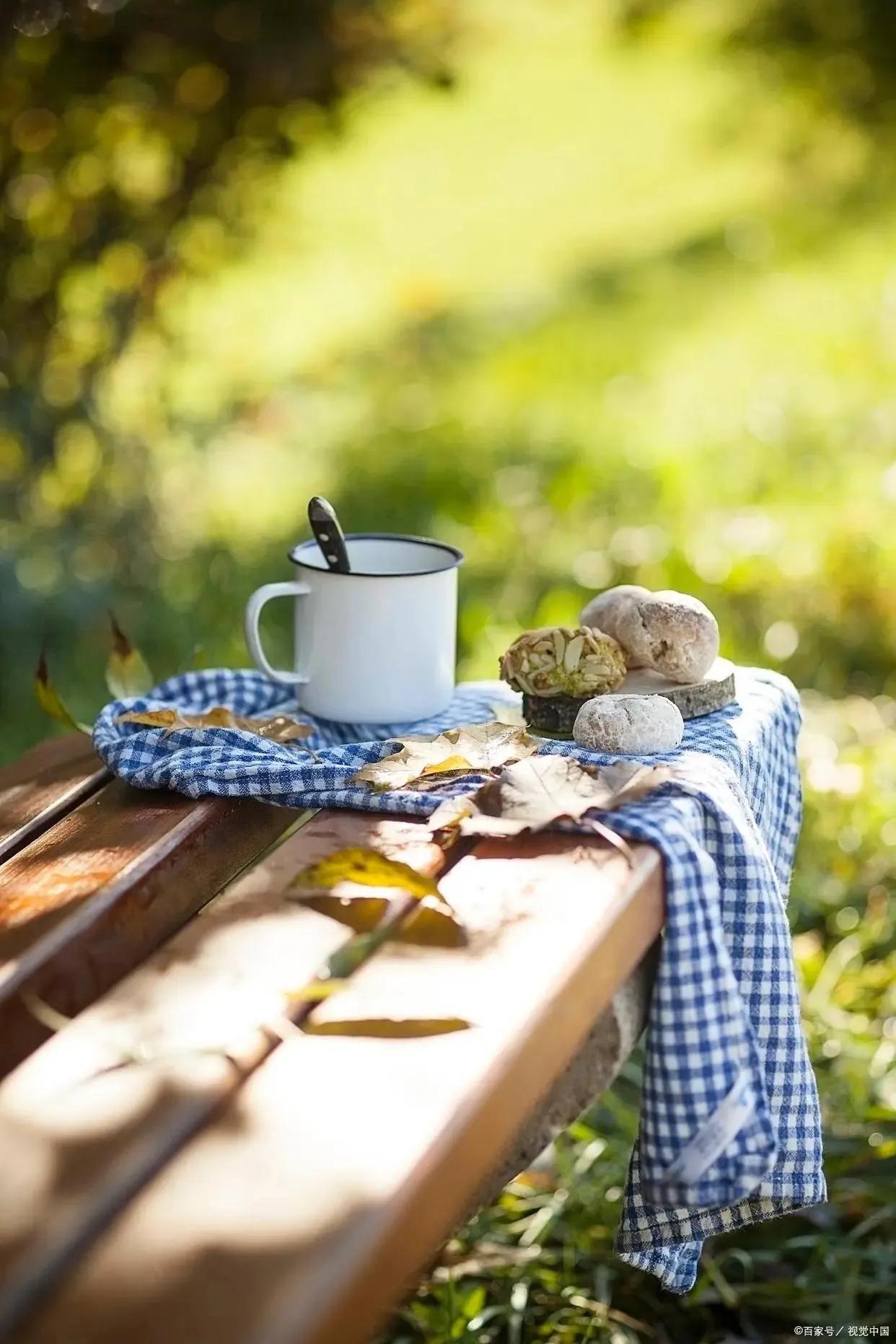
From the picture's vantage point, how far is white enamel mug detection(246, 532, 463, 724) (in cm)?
159

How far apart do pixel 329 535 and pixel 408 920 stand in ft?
2.00

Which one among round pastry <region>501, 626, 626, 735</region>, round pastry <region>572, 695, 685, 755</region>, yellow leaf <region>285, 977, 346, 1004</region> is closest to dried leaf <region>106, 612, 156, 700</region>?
round pastry <region>501, 626, 626, 735</region>

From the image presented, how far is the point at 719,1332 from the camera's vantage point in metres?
1.90

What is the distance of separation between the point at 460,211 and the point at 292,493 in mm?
3688

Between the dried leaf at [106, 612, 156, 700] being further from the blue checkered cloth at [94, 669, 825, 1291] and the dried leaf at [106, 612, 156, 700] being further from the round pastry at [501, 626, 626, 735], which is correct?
the round pastry at [501, 626, 626, 735]

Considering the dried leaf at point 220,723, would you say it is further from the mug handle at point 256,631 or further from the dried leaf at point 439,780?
the dried leaf at point 439,780

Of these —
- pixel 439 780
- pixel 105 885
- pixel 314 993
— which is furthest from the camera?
pixel 439 780

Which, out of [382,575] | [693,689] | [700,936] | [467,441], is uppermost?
[382,575]

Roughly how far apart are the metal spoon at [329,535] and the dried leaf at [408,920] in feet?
1.66

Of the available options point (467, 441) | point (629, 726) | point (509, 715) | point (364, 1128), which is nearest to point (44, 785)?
point (509, 715)

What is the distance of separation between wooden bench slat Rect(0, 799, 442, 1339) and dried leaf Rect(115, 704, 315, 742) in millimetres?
335

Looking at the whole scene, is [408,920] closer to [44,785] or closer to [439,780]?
[439,780]

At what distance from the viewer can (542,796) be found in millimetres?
1296

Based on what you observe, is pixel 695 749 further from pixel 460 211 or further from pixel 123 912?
pixel 460 211
